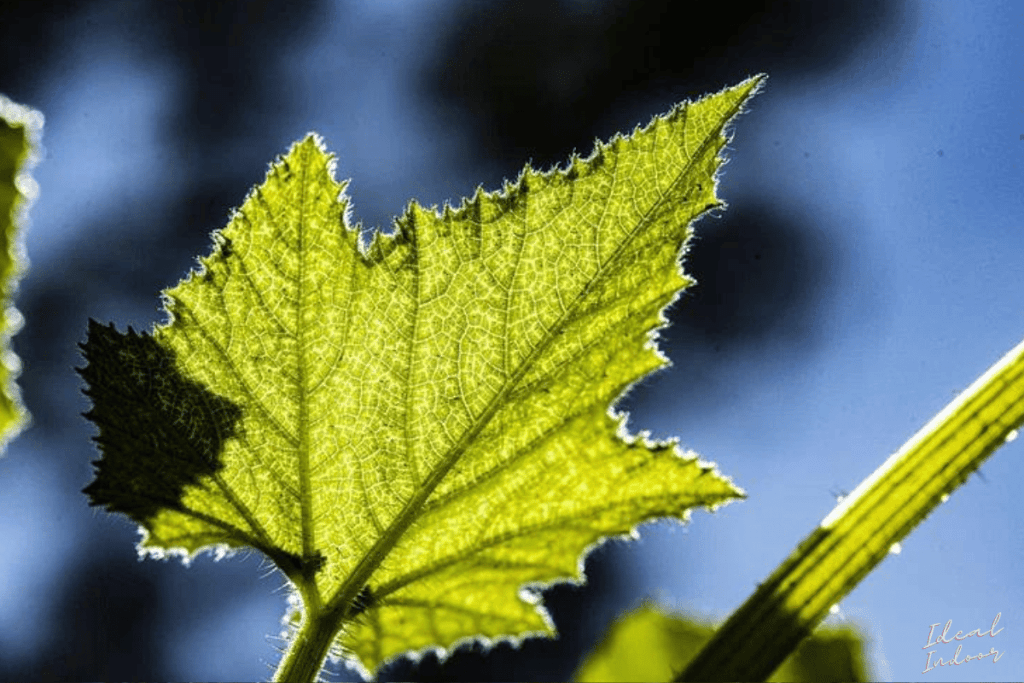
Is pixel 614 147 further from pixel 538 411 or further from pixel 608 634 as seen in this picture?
pixel 608 634

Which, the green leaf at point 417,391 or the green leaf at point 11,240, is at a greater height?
the green leaf at point 417,391

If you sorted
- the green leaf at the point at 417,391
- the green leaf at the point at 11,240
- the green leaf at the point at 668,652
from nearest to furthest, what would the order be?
the green leaf at the point at 11,240 < the green leaf at the point at 417,391 < the green leaf at the point at 668,652

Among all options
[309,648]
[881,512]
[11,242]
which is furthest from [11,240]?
[881,512]

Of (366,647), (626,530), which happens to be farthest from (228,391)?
(626,530)

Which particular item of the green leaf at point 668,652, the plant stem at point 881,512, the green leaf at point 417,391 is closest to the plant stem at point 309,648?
the green leaf at point 417,391

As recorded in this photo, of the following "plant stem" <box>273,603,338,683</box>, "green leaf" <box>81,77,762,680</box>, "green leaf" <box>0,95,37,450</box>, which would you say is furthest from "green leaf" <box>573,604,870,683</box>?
"green leaf" <box>0,95,37,450</box>

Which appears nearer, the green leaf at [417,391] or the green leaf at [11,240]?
the green leaf at [11,240]

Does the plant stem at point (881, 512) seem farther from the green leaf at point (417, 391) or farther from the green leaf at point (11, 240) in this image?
the green leaf at point (11, 240)
